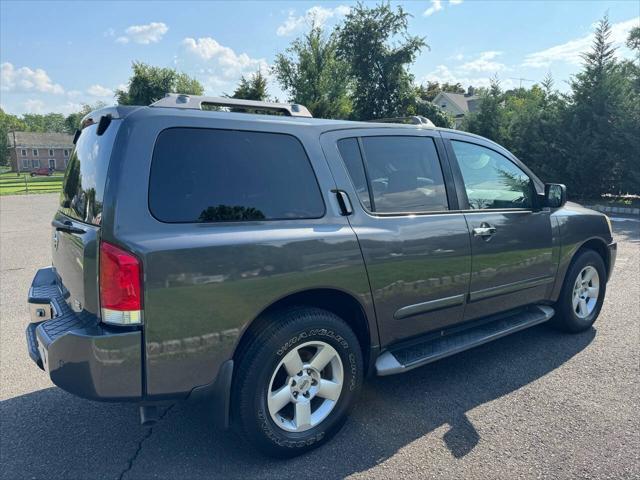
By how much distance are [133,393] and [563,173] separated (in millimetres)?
17646

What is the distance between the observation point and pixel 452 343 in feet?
11.3

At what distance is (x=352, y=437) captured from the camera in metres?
2.89

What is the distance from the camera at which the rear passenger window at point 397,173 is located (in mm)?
3023

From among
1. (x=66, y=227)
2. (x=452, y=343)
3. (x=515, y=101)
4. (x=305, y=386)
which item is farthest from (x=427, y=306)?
(x=515, y=101)

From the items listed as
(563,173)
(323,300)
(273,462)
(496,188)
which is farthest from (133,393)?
(563,173)

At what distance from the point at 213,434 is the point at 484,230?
A: 7.74ft

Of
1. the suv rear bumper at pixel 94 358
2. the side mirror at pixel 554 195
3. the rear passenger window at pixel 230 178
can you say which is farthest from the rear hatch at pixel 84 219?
the side mirror at pixel 554 195

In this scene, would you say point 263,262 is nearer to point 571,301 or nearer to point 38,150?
point 571,301

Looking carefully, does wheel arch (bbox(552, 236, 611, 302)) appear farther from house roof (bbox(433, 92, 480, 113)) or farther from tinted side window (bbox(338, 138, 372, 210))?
house roof (bbox(433, 92, 480, 113))

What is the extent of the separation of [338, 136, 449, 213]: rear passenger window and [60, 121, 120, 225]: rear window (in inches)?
54.2

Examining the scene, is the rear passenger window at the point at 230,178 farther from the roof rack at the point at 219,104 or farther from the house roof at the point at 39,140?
the house roof at the point at 39,140

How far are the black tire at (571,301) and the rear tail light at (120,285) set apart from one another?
3748 millimetres

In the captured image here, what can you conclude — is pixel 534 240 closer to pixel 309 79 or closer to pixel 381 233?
pixel 381 233

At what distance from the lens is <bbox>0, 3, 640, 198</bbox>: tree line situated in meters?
15.3
